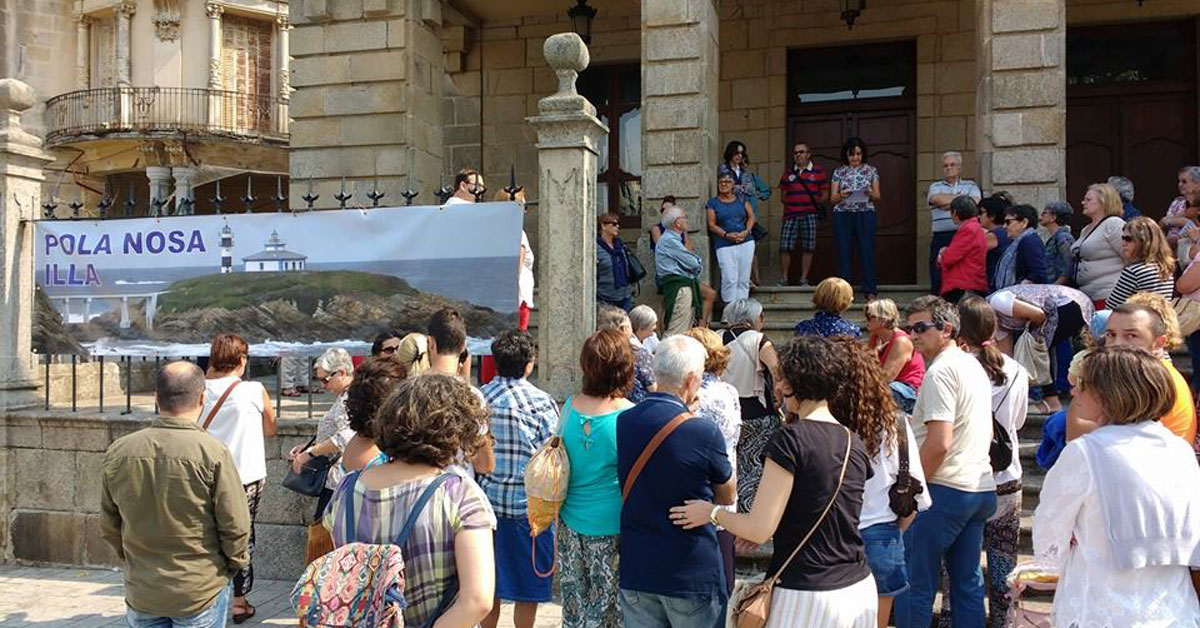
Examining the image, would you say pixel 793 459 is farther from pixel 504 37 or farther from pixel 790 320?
pixel 504 37

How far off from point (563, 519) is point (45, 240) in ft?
18.2

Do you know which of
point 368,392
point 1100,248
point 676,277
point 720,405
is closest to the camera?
point 368,392

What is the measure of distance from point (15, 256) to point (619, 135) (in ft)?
27.8

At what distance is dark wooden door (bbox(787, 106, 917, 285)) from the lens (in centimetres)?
1252

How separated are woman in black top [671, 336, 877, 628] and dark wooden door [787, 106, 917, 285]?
9241mm

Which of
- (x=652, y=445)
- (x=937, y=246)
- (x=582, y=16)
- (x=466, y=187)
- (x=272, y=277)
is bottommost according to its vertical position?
(x=652, y=445)

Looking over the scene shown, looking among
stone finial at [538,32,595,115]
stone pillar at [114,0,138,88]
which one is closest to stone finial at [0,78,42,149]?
stone finial at [538,32,595,115]

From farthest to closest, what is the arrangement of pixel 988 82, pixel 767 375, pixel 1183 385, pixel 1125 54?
pixel 1125 54, pixel 988 82, pixel 767 375, pixel 1183 385

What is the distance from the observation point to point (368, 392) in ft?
12.9

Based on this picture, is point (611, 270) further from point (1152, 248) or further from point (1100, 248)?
point (1152, 248)

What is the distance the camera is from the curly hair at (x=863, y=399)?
341 cm

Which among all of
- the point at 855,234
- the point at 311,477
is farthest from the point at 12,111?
the point at 855,234

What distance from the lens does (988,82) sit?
9609 mm

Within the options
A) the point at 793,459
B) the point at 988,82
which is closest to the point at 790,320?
the point at 988,82
